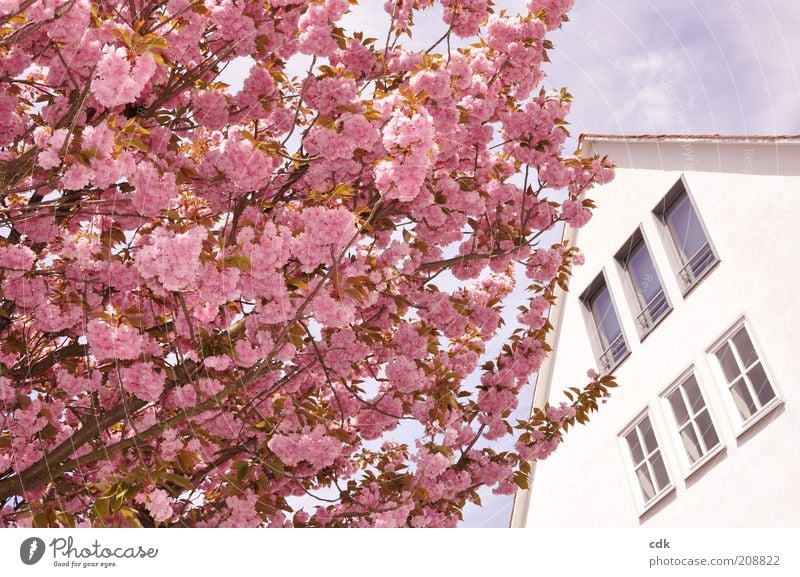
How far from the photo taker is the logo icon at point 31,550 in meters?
2.45

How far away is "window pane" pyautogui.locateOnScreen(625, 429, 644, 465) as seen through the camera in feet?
21.6

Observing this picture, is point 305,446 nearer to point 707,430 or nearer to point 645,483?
point 707,430

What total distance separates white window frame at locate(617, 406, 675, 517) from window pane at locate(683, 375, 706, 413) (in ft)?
1.27

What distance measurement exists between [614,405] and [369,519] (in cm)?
373

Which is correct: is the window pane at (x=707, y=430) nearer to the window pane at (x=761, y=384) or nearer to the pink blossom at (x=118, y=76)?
the window pane at (x=761, y=384)

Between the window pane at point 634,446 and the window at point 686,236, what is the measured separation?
1483 millimetres

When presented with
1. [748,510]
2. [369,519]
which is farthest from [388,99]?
[748,510]

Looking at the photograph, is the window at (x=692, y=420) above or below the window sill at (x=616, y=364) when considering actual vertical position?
below

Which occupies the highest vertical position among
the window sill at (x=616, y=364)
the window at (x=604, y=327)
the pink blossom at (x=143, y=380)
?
the window at (x=604, y=327)

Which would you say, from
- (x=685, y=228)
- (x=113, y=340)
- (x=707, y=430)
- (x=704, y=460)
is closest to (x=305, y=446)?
(x=113, y=340)

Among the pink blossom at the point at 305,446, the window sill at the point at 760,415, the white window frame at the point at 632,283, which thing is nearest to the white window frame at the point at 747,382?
the window sill at the point at 760,415

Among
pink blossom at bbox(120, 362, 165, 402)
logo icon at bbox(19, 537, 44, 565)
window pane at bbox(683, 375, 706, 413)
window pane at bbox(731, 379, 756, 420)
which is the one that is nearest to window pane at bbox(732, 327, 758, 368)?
window pane at bbox(731, 379, 756, 420)

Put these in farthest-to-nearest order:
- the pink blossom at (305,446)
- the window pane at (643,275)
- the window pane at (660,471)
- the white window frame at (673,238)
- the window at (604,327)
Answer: the window at (604,327)
the window pane at (643,275)
the window pane at (660,471)
the white window frame at (673,238)
the pink blossom at (305,446)

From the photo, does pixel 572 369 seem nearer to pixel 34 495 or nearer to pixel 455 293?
pixel 455 293
